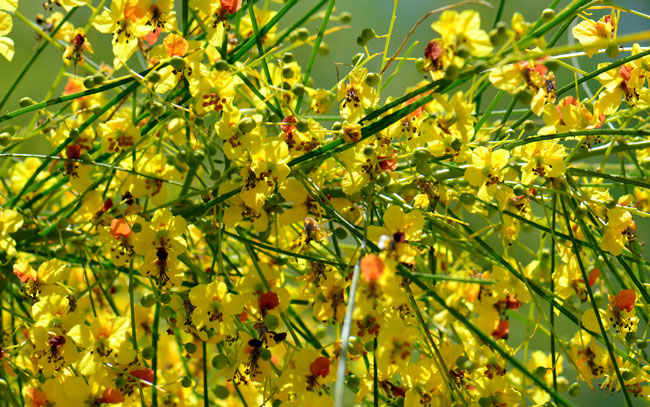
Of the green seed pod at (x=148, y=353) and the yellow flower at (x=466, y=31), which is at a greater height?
the yellow flower at (x=466, y=31)

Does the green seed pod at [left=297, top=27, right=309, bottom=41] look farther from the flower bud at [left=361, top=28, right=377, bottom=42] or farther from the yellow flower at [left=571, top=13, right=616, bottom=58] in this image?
the yellow flower at [left=571, top=13, right=616, bottom=58]

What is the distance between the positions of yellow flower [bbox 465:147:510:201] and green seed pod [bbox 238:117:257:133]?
19 centimetres

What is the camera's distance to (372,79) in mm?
595

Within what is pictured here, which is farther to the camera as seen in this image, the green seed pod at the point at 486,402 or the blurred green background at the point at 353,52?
the blurred green background at the point at 353,52

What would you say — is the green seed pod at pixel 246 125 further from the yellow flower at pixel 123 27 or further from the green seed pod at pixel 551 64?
the green seed pod at pixel 551 64

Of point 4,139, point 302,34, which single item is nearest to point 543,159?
point 302,34

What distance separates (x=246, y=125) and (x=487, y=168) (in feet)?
0.69

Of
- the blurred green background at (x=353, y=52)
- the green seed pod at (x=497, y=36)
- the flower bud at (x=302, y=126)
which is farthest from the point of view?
the blurred green background at (x=353, y=52)

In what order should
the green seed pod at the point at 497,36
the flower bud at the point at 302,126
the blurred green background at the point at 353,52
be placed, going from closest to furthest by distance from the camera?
the green seed pod at the point at 497,36
the flower bud at the point at 302,126
the blurred green background at the point at 353,52

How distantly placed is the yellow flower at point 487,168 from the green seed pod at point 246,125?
0.19 m

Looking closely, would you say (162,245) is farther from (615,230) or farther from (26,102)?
(615,230)

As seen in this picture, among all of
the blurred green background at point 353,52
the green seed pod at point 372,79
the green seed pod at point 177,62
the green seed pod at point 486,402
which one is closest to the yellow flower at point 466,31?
the green seed pod at point 372,79

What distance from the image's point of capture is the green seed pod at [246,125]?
57 centimetres

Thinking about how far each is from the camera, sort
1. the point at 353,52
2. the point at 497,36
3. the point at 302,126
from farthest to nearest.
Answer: the point at 353,52 → the point at 302,126 → the point at 497,36
